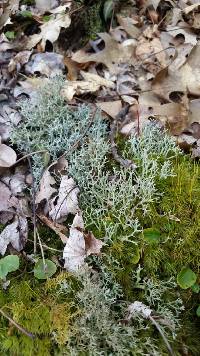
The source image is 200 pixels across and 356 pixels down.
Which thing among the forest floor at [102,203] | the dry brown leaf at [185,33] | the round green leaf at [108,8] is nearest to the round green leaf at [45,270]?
the forest floor at [102,203]

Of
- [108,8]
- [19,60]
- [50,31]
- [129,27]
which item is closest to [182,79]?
[129,27]

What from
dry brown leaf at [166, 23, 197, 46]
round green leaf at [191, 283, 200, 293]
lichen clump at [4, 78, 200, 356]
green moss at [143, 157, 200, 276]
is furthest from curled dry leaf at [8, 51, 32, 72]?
round green leaf at [191, 283, 200, 293]

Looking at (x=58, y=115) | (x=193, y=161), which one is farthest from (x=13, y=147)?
(x=193, y=161)

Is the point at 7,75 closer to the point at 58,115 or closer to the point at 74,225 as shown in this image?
the point at 58,115

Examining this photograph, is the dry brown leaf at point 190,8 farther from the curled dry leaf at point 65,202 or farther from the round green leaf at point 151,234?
the round green leaf at point 151,234

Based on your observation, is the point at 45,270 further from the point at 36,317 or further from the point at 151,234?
the point at 151,234

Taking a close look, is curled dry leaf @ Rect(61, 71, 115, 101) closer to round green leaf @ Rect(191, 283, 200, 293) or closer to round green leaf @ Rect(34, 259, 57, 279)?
round green leaf @ Rect(34, 259, 57, 279)
